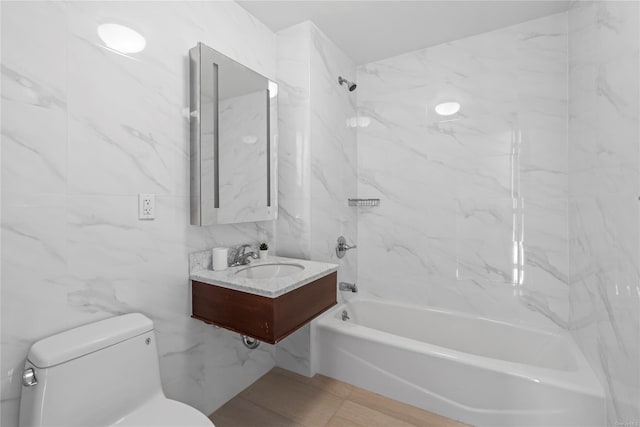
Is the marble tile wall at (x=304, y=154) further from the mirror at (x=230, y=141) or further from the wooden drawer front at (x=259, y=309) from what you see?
the wooden drawer front at (x=259, y=309)

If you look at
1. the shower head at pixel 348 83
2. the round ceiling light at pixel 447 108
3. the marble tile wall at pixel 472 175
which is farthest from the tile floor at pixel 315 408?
the shower head at pixel 348 83

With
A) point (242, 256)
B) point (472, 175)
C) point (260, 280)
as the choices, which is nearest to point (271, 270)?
point (242, 256)

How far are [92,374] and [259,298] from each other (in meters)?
0.62

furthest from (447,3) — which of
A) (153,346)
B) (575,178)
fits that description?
(153,346)

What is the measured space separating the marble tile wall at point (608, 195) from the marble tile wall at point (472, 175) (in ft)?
0.55

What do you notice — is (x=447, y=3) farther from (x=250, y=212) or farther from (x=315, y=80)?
(x=250, y=212)

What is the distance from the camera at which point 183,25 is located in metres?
1.50

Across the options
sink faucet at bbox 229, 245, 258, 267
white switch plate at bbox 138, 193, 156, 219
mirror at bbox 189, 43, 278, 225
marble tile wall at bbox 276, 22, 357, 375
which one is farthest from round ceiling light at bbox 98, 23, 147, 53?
sink faucet at bbox 229, 245, 258, 267

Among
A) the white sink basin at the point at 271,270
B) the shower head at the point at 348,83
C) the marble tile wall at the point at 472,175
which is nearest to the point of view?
the white sink basin at the point at 271,270

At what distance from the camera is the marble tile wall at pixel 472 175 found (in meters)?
1.99

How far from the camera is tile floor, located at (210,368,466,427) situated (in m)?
Answer: 1.61

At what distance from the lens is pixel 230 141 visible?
1.67 metres

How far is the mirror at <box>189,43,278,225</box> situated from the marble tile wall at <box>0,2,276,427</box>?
80mm

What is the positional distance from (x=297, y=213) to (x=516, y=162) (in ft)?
5.14
